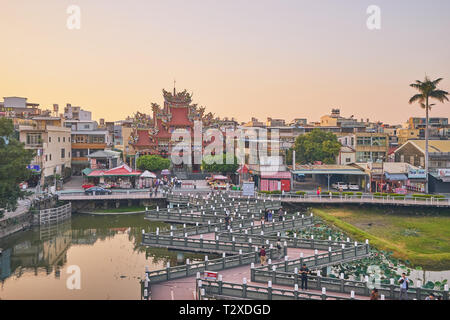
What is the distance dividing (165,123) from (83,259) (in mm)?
48719

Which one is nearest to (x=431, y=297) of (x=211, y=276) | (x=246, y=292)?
(x=246, y=292)

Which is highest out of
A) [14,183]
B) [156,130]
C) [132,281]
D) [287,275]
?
[156,130]

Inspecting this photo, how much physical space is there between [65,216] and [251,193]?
2176 cm

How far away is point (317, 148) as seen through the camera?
7562 centimetres

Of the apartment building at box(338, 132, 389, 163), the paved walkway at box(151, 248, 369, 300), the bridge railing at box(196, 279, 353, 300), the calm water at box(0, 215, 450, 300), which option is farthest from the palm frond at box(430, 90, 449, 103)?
the bridge railing at box(196, 279, 353, 300)

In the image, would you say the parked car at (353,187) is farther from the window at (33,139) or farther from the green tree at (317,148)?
the window at (33,139)

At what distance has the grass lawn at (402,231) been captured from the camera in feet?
110

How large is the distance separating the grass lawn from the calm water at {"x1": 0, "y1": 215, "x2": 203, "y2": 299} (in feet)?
51.8

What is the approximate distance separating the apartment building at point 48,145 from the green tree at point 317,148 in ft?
131

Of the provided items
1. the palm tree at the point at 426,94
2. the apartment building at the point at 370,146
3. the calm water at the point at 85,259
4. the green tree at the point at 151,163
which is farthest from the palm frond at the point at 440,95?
the green tree at the point at 151,163

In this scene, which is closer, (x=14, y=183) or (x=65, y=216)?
(x=14, y=183)
